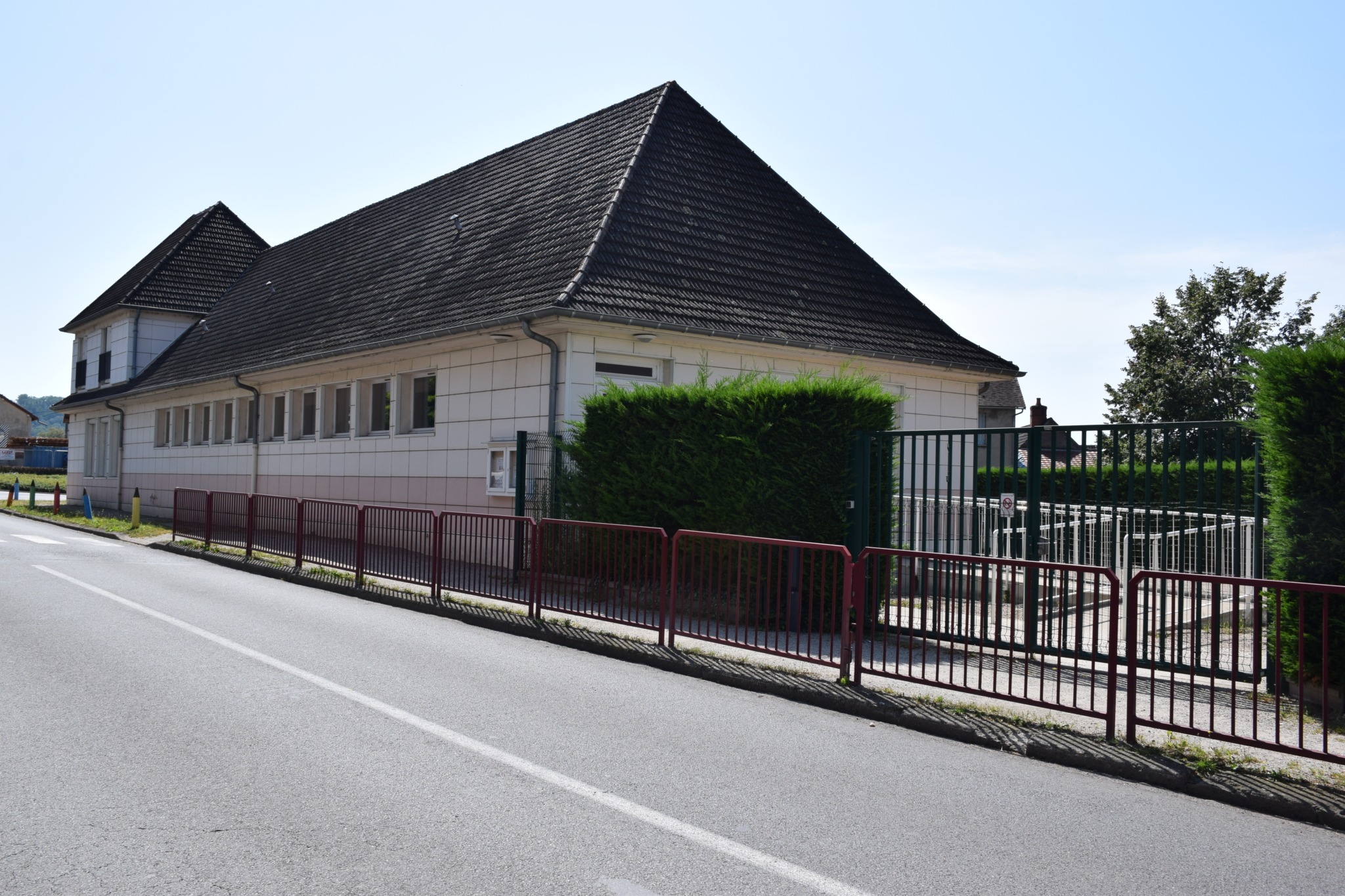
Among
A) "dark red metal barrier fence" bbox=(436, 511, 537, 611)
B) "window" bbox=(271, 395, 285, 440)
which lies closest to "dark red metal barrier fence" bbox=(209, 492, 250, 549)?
"window" bbox=(271, 395, 285, 440)

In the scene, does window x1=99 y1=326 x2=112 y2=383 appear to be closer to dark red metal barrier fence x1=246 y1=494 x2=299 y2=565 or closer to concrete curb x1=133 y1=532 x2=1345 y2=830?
dark red metal barrier fence x1=246 y1=494 x2=299 y2=565

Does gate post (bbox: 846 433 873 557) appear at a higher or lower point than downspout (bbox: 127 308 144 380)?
lower

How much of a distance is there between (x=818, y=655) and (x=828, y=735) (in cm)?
176

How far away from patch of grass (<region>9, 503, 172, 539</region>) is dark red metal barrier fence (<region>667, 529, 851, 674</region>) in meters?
18.2

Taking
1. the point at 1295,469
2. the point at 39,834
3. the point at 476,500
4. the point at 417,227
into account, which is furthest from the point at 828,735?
the point at 417,227

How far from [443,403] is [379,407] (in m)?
3.66

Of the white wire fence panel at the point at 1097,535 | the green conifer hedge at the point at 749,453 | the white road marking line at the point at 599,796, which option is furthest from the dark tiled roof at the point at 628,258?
the white road marking line at the point at 599,796

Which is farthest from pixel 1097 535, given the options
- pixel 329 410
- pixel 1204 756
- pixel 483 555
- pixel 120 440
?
pixel 120 440

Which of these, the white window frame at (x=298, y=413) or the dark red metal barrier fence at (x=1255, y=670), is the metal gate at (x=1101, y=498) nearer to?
the dark red metal barrier fence at (x=1255, y=670)

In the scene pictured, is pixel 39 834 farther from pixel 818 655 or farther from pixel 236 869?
pixel 818 655

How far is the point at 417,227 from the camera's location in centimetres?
2519

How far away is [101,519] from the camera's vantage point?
29.9 meters

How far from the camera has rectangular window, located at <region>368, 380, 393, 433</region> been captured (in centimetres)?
2171

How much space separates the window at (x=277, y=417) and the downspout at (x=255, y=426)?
1.34ft
